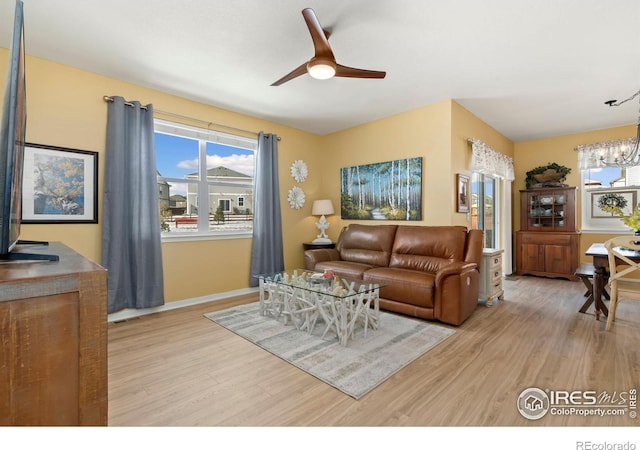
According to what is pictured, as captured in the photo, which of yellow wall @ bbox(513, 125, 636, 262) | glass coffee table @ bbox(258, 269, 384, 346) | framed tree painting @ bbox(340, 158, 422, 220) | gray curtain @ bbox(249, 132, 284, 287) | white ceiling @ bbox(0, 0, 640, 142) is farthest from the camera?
yellow wall @ bbox(513, 125, 636, 262)

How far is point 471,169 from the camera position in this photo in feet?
14.4

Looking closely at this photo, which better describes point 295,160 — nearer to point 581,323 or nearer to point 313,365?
point 313,365

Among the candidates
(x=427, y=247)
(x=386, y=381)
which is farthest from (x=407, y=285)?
A: (x=386, y=381)

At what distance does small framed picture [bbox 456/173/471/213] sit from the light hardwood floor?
1580mm

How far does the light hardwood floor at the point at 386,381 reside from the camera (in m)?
1.68

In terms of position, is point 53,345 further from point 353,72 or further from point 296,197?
point 296,197

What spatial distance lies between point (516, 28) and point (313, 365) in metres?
3.11

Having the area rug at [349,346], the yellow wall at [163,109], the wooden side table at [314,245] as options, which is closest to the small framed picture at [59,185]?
the yellow wall at [163,109]

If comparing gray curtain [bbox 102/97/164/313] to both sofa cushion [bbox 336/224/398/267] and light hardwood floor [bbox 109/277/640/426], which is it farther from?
sofa cushion [bbox 336/224/398/267]

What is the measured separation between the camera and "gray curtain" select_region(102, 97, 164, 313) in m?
3.20

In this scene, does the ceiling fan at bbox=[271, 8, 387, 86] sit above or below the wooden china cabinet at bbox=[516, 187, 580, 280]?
above

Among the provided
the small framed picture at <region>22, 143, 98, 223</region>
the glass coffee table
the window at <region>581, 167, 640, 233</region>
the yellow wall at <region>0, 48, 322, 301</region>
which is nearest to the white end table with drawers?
the glass coffee table

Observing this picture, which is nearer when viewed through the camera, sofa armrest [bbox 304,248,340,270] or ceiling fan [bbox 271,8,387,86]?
ceiling fan [bbox 271,8,387,86]

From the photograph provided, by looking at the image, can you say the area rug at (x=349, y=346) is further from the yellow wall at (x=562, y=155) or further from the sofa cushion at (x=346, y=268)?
the yellow wall at (x=562, y=155)
